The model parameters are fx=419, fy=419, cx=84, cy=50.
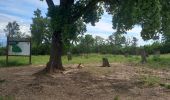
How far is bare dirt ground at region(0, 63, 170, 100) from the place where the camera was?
1435 centimetres

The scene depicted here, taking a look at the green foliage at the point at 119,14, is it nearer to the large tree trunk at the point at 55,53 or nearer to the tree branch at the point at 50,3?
the tree branch at the point at 50,3

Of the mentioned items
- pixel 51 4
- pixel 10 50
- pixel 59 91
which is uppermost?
pixel 51 4

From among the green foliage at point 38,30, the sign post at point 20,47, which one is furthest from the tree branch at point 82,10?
the green foliage at point 38,30

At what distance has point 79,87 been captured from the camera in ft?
52.3

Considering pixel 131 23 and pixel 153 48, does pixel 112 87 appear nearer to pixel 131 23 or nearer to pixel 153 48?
pixel 131 23

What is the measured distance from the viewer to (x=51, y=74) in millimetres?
18922

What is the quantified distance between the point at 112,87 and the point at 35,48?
36.1 meters

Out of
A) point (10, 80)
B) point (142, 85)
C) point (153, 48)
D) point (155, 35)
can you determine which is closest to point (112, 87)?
point (142, 85)

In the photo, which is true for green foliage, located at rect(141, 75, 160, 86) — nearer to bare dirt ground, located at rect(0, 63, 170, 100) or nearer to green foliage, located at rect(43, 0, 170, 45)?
bare dirt ground, located at rect(0, 63, 170, 100)

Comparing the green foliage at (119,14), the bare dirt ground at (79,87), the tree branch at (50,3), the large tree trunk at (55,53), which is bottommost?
the bare dirt ground at (79,87)

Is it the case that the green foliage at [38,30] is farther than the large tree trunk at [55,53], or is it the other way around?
the green foliage at [38,30]

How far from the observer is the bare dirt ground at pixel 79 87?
14355 millimetres

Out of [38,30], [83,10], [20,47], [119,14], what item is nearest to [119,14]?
[119,14]

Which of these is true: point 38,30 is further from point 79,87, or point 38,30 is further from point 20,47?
point 79,87
